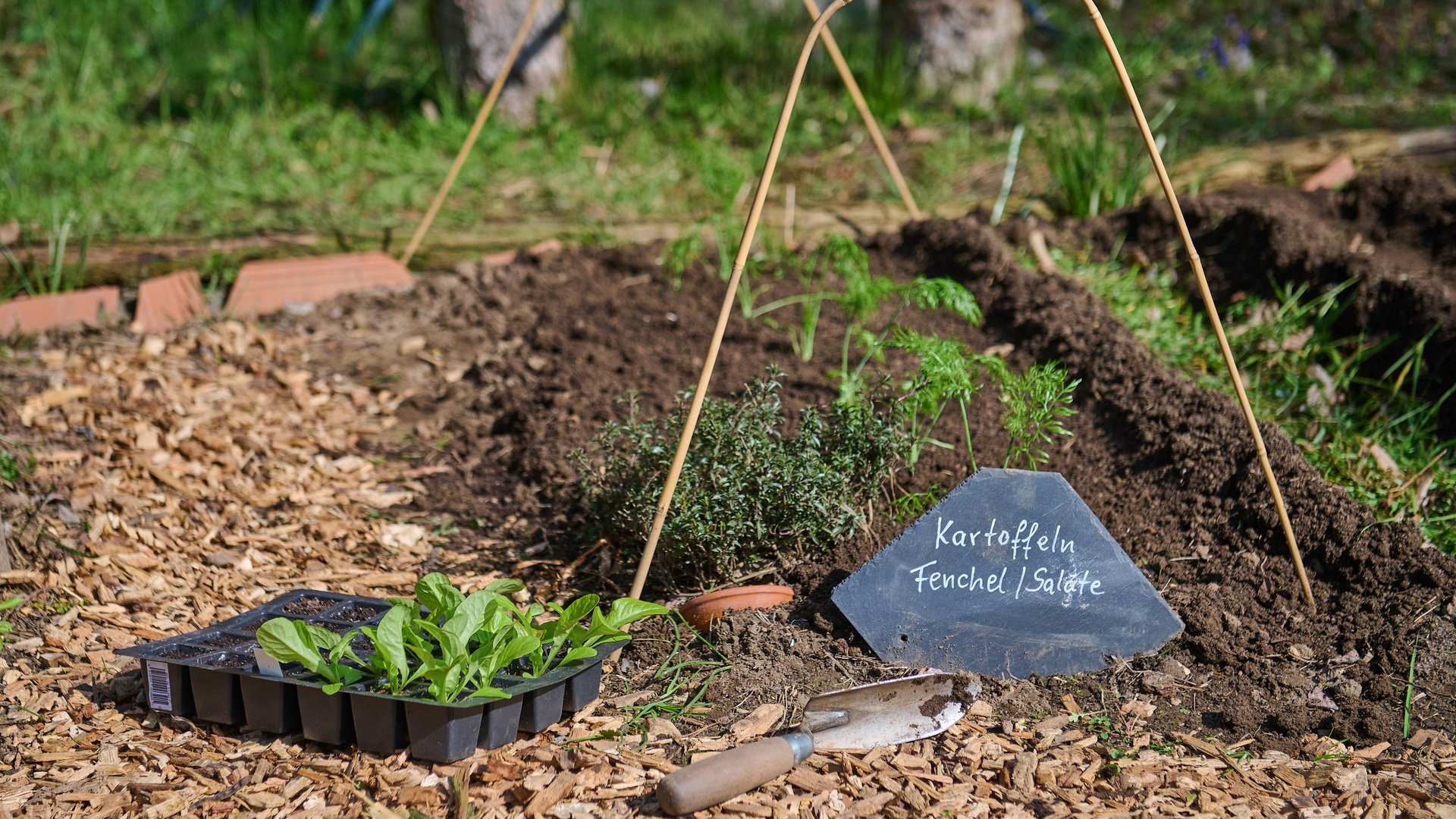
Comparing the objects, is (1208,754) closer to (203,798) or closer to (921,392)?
(921,392)

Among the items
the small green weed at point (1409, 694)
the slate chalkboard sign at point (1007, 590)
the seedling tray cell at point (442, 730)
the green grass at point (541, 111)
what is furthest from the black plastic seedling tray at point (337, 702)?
the green grass at point (541, 111)

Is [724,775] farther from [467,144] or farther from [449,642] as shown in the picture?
[467,144]

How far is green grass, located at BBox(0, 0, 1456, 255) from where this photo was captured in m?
5.04

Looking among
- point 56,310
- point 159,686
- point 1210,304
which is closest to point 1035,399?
point 1210,304

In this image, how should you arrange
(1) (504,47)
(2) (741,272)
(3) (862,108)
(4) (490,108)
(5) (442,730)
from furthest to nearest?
(1) (504,47), (4) (490,108), (3) (862,108), (2) (741,272), (5) (442,730)

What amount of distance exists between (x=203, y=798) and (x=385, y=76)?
17.8ft

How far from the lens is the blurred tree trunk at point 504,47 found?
5.74 meters

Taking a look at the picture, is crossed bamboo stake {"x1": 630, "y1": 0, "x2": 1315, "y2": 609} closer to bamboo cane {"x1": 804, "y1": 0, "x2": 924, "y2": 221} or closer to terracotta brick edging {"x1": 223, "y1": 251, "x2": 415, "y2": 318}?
bamboo cane {"x1": 804, "y1": 0, "x2": 924, "y2": 221}

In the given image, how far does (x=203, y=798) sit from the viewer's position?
2010 millimetres

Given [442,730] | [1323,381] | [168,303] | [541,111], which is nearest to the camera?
[442,730]

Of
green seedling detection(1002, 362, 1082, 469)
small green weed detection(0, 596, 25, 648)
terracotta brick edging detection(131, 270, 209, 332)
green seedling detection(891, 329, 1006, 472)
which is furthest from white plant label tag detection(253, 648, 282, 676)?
terracotta brick edging detection(131, 270, 209, 332)

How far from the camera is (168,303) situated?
415 centimetres

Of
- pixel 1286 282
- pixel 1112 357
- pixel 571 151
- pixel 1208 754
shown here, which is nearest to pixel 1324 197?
pixel 1286 282

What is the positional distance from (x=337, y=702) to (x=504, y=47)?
4.50m
